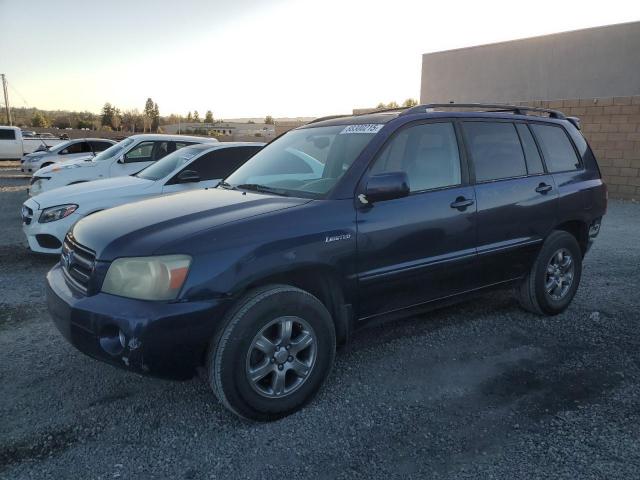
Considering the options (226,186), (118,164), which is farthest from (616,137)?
(226,186)

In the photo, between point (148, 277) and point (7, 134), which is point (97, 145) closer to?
point (7, 134)

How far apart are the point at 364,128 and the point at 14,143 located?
26.2 metres

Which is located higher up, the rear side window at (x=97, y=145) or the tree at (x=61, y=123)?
the tree at (x=61, y=123)

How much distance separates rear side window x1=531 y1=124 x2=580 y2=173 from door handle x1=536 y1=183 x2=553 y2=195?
228mm

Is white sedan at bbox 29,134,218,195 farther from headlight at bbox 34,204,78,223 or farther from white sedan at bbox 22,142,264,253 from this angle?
headlight at bbox 34,204,78,223

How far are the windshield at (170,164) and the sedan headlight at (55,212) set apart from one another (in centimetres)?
119

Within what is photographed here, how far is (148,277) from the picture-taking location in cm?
267

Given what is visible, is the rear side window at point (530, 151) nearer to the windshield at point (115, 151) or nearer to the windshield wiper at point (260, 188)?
the windshield wiper at point (260, 188)

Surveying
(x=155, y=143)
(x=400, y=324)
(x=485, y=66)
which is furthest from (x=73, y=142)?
(x=485, y=66)

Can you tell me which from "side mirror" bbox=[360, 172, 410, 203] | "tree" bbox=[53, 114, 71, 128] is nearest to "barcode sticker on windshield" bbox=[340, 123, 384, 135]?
"side mirror" bbox=[360, 172, 410, 203]

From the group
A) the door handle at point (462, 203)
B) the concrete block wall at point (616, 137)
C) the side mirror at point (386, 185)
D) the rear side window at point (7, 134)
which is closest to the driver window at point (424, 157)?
the door handle at point (462, 203)

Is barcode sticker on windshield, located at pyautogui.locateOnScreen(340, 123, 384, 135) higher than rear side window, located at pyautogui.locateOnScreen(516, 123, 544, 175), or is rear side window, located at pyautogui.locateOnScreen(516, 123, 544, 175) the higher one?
barcode sticker on windshield, located at pyautogui.locateOnScreen(340, 123, 384, 135)

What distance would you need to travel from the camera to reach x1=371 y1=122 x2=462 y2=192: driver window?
3.52 m

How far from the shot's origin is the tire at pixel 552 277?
4.43 m
